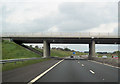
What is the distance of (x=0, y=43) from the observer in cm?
5209

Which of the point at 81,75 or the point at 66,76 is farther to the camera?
the point at 81,75

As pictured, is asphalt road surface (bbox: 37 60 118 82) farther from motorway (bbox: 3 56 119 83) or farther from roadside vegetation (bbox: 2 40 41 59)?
roadside vegetation (bbox: 2 40 41 59)

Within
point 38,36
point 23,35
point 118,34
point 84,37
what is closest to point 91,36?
point 84,37

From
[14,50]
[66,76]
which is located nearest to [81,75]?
[66,76]

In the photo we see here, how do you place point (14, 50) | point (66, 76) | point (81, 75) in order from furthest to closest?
point (14, 50)
point (81, 75)
point (66, 76)

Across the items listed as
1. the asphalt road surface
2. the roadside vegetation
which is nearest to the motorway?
the asphalt road surface

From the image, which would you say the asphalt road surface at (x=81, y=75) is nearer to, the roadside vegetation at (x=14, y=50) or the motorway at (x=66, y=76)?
the motorway at (x=66, y=76)

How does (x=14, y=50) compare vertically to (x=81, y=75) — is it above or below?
below

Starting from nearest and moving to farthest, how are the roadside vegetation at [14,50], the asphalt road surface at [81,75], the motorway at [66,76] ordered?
the motorway at [66,76]
the asphalt road surface at [81,75]
the roadside vegetation at [14,50]

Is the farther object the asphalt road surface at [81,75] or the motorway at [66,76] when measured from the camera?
the asphalt road surface at [81,75]

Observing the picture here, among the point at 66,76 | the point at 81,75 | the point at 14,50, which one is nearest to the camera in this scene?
the point at 66,76

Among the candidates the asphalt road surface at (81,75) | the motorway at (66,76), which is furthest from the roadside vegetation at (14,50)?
the motorway at (66,76)

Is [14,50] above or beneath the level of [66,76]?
beneath

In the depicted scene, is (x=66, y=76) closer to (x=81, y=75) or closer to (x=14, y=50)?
(x=81, y=75)
